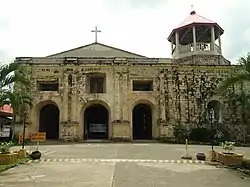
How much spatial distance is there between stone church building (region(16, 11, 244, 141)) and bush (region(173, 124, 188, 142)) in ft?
1.43

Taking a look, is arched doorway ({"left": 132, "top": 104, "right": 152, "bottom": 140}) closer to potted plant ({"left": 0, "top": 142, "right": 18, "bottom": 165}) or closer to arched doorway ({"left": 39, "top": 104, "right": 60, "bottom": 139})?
arched doorway ({"left": 39, "top": 104, "right": 60, "bottom": 139})

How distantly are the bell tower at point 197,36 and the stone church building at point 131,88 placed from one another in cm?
9

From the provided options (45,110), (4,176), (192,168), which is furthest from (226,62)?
(4,176)

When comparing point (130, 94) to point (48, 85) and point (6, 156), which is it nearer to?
point (48, 85)

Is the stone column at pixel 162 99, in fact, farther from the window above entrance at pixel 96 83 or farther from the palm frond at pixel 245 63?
the palm frond at pixel 245 63

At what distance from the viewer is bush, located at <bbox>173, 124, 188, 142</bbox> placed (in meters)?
25.7

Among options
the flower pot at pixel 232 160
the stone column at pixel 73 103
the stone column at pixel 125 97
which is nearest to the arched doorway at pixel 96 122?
the stone column at pixel 73 103

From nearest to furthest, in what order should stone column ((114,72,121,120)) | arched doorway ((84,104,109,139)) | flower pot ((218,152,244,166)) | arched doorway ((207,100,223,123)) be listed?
flower pot ((218,152,244,166)) < stone column ((114,72,121,120)) < arched doorway ((207,100,223,123)) < arched doorway ((84,104,109,139))

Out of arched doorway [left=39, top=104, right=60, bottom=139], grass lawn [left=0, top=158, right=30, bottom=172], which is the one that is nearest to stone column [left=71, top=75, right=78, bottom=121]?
arched doorway [left=39, top=104, right=60, bottom=139]

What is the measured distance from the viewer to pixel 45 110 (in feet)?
97.2

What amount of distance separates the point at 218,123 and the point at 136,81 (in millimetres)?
8128

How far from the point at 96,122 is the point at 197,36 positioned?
1322 centimetres

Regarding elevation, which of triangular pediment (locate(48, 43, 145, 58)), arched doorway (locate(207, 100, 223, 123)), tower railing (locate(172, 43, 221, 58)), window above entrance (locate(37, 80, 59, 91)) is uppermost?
triangular pediment (locate(48, 43, 145, 58))

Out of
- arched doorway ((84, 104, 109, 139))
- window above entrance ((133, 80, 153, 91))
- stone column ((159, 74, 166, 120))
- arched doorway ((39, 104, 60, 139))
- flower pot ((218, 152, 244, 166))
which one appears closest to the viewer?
flower pot ((218, 152, 244, 166))
